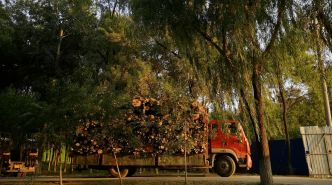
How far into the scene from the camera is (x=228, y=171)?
14.5 metres

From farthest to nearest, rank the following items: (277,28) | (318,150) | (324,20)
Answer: (318,150)
(277,28)
(324,20)

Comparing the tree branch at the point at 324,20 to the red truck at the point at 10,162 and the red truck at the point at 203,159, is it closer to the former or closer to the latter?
Result: the red truck at the point at 203,159

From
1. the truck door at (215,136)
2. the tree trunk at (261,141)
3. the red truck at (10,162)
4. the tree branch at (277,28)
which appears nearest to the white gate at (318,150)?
the truck door at (215,136)

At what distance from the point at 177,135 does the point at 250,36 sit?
464 cm

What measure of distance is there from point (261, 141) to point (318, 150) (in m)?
6.46

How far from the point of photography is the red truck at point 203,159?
13766 millimetres

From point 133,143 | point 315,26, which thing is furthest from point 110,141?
point 315,26

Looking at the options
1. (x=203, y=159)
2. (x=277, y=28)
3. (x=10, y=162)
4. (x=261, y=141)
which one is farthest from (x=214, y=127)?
(x=10, y=162)

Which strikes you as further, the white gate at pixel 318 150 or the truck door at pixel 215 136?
the white gate at pixel 318 150

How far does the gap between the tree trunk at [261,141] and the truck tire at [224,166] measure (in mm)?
3791

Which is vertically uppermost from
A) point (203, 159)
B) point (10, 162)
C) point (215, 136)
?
point (215, 136)

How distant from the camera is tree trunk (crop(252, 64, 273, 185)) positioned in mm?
10445

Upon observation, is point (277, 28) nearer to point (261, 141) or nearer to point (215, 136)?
point (261, 141)

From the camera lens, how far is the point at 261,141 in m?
10.8
